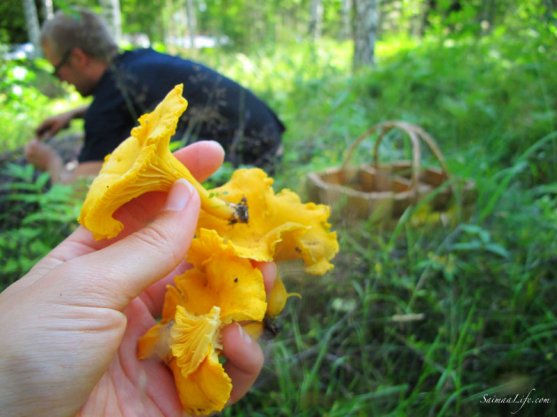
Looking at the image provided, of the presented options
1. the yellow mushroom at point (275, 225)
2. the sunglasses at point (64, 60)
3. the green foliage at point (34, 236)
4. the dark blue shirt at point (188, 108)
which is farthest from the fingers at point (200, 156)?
the sunglasses at point (64, 60)

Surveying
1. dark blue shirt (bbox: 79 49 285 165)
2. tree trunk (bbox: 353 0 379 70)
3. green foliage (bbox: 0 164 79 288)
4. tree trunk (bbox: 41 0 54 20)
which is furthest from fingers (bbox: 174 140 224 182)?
tree trunk (bbox: 353 0 379 70)

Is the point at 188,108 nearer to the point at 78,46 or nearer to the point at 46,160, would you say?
the point at 78,46

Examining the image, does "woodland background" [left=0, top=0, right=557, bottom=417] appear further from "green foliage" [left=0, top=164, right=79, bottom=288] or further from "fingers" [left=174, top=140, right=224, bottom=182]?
"fingers" [left=174, top=140, right=224, bottom=182]

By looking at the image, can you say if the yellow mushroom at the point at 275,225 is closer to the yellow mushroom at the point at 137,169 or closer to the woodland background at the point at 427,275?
the woodland background at the point at 427,275

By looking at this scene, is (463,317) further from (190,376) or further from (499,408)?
(190,376)

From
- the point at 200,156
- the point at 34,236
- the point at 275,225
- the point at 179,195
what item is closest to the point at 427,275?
the point at 275,225
